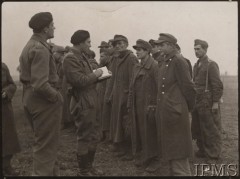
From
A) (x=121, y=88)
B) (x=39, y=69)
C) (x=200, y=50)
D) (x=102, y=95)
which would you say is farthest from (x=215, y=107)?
(x=39, y=69)

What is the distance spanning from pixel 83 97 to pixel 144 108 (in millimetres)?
1356

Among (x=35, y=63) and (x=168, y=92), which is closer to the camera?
(x=35, y=63)

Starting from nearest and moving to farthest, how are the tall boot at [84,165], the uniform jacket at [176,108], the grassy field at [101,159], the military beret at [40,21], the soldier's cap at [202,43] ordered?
the military beret at [40,21] → the uniform jacket at [176,108] → the tall boot at [84,165] → the grassy field at [101,159] → the soldier's cap at [202,43]

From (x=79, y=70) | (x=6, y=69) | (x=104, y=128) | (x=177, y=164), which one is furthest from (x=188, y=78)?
(x=104, y=128)

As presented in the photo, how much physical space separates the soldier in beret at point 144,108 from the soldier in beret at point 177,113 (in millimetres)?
917

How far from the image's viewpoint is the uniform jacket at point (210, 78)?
6.82 metres

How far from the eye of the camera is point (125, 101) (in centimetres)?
716

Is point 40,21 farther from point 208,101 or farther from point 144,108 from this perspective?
point 208,101

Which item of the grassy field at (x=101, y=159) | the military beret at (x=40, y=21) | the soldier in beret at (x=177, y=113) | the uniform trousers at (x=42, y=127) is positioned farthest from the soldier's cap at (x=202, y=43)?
the uniform trousers at (x=42, y=127)

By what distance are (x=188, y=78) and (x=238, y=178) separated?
149 cm

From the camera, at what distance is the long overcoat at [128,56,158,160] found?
621 cm

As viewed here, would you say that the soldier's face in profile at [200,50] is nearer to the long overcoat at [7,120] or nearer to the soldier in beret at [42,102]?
the soldier in beret at [42,102]

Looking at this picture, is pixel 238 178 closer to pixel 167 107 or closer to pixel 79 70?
pixel 167 107

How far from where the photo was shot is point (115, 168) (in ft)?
21.0
